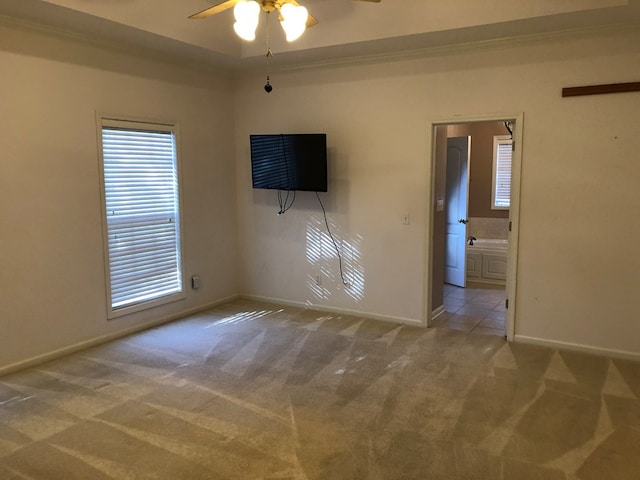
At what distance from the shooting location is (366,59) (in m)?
5.02

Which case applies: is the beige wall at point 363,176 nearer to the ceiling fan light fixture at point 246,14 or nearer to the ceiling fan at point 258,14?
the ceiling fan at point 258,14

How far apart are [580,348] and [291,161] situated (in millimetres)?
3366

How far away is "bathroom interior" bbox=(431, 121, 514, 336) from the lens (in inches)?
229

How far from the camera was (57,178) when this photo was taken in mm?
4133

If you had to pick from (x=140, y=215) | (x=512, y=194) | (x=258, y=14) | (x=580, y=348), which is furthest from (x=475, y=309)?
(x=258, y=14)

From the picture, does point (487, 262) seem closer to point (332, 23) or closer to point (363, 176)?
point (363, 176)

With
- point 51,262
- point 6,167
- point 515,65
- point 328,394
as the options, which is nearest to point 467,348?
point 328,394

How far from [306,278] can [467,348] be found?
6.82 ft

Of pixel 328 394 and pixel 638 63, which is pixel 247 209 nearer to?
pixel 328 394

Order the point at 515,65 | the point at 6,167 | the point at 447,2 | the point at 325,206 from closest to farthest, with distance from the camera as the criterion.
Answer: the point at 6,167 → the point at 447,2 → the point at 515,65 → the point at 325,206

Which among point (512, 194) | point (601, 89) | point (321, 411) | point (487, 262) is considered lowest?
point (321, 411)

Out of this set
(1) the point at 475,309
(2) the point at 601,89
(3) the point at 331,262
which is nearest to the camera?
(2) the point at 601,89

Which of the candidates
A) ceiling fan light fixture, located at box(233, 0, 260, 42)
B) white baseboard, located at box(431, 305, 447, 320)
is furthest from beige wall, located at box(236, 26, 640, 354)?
ceiling fan light fixture, located at box(233, 0, 260, 42)

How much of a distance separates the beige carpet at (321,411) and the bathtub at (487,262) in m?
2.57
